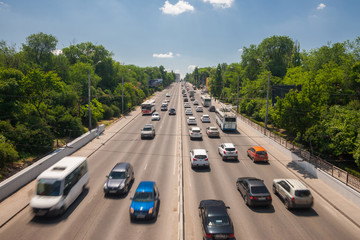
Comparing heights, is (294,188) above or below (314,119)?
below

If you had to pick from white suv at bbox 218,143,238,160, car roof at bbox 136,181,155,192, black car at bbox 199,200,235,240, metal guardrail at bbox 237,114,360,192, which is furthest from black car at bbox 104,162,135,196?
metal guardrail at bbox 237,114,360,192

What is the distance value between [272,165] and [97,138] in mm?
25833

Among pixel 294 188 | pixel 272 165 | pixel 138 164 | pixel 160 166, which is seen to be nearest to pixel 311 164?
→ pixel 272 165

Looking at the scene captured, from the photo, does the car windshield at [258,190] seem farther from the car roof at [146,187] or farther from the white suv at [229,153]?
the white suv at [229,153]

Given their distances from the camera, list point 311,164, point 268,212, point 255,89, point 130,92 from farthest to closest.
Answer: point 130,92 < point 255,89 < point 311,164 < point 268,212

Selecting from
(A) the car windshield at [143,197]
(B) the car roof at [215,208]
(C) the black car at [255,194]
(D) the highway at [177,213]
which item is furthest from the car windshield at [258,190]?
(A) the car windshield at [143,197]

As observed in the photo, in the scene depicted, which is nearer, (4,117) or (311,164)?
(311,164)

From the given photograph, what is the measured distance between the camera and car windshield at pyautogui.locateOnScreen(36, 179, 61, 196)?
14.5 m

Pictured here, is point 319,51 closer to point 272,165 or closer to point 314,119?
point 314,119

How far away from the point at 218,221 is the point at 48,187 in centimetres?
Result: 1100

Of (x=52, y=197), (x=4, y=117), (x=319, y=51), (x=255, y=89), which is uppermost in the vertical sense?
(x=319, y=51)

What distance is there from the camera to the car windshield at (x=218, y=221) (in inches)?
470

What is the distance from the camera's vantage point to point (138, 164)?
24422 millimetres

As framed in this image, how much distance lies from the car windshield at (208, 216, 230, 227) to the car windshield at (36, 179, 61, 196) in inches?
388
